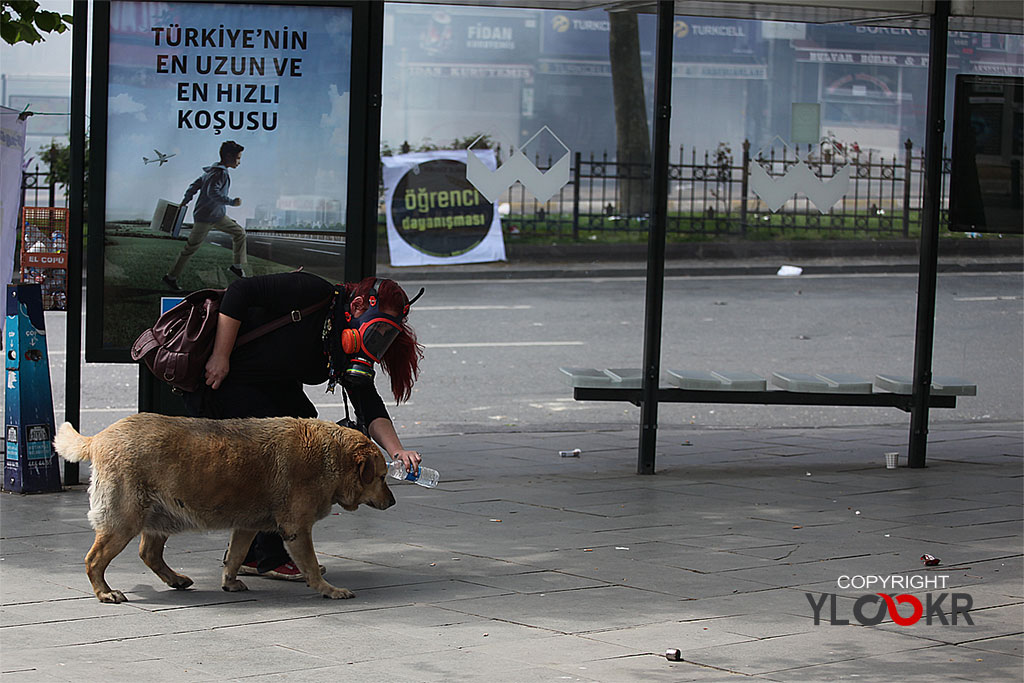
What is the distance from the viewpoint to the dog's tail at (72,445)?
17.0 feet

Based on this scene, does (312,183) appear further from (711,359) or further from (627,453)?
(711,359)

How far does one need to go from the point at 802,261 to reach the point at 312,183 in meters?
12.4

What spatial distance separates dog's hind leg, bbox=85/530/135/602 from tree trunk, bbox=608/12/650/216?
32.0 ft

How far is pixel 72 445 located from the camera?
524 centimetres

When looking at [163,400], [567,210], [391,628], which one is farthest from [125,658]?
[567,210]

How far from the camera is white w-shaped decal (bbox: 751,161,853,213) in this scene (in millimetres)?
8664

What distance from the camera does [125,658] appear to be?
4.51 m

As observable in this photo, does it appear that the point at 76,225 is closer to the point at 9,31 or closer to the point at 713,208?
the point at 9,31

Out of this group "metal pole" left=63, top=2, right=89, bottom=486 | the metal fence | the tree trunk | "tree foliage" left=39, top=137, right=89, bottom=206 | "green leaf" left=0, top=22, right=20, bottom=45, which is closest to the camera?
"green leaf" left=0, top=22, right=20, bottom=45

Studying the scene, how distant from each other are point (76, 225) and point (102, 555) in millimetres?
2819

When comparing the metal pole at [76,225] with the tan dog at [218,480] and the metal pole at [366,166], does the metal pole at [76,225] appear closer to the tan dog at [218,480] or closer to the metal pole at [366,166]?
the metal pole at [366,166]

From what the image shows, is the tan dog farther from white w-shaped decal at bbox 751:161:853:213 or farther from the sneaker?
white w-shaped decal at bbox 751:161:853:213

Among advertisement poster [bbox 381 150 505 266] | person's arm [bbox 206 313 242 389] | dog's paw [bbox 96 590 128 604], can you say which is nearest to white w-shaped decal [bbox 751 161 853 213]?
person's arm [bbox 206 313 242 389]

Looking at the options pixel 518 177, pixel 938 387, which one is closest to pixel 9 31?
pixel 518 177
